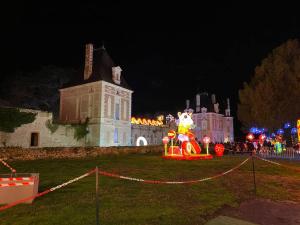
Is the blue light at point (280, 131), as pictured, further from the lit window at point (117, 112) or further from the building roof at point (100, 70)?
the building roof at point (100, 70)

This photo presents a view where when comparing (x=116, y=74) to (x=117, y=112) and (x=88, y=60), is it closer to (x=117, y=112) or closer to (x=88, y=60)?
(x=88, y=60)

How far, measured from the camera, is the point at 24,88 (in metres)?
42.2

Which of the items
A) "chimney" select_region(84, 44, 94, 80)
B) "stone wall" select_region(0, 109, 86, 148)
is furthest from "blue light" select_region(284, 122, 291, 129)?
"chimney" select_region(84, 44, 94, 80)

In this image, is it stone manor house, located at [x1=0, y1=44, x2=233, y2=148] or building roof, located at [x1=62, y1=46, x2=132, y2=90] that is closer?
stone manor house, located at [x1=0, y1=44, x2=233, y2=148]

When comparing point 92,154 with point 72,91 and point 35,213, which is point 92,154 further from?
point 35,213

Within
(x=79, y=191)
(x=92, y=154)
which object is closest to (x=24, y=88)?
(x=92, y=154)

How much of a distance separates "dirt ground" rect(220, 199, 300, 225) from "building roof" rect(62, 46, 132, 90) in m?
26.2

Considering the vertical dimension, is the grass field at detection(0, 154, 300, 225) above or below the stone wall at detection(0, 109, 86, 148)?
below

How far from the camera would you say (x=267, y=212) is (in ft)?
21.3

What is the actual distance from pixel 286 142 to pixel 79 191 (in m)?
32.5

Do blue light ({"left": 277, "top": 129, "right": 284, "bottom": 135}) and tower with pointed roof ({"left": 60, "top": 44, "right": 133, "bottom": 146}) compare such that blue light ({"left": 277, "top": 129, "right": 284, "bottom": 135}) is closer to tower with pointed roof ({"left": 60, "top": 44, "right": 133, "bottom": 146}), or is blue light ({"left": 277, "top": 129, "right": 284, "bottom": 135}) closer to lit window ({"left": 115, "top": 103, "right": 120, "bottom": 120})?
tower with pointed roof ({"left": 60, "top": 44, "right": 133, "bottom": 146})

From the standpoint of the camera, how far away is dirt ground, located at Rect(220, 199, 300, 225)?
5.88 metres

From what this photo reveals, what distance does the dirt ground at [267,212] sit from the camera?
231 inches

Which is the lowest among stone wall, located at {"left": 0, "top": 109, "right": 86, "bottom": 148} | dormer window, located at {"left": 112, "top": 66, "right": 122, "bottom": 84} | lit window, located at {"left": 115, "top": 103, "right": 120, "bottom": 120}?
stone wall, located at {"left": 0, "top": 109, "right": 86, "bottom": 148}
